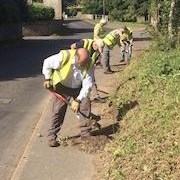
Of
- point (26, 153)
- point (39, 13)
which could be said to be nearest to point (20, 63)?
point (26, 153)

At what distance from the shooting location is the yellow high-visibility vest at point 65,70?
8688 mm

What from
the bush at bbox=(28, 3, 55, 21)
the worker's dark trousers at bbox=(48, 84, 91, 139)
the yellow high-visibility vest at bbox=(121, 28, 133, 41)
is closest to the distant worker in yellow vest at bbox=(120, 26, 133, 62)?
the yellow high-visibility vest at bbox=(121, 28, 133, 41)

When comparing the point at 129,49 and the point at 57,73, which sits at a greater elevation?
the point at 57,73

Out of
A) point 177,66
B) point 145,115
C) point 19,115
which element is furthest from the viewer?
point 177,66

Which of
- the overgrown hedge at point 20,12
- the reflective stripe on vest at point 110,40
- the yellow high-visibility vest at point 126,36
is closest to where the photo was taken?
the reflective stripe on vest at point 110,40

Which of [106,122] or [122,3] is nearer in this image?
[106,122]

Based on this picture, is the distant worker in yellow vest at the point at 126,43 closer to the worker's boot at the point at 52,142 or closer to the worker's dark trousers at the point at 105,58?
the worker's dark trousers at the point at 105,58

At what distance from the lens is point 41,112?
12.3m

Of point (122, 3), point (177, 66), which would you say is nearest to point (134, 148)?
point (177, 66)

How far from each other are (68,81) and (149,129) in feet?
4.83

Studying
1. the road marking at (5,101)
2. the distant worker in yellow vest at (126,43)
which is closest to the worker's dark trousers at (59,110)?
the road marking at (5,101)

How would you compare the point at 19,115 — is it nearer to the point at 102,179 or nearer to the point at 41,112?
the point at 41,112

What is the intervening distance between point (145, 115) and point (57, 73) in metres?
1.69

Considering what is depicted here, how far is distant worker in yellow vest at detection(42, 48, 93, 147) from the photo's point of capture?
28.2ft
